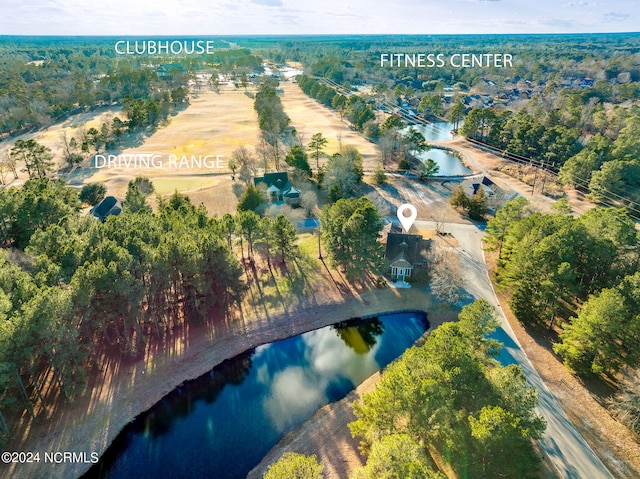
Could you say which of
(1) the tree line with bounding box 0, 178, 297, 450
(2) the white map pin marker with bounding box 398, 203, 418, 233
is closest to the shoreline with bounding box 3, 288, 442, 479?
(1) the tree line with bounding box 0, 178, 297, 450

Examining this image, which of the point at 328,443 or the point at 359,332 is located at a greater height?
the point at 359,332

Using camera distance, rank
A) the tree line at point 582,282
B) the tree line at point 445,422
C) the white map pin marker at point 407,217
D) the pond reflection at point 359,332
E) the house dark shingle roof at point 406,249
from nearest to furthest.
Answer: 1. the tree line at point 445,422
2. the tree line at point 582,282
3. the pond reflection at point 359,332
4. the house dark shingle roof at point 406,249
5. the white map pin marker at point 407,217

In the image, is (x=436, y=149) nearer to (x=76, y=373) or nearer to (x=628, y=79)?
(x=76, y=373)

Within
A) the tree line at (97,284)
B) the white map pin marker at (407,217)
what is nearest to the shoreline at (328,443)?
the tree line at (97,284)

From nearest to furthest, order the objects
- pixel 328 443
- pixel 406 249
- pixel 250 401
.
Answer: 1. pixel 328 443
2. pixel 250 401
3. pixel 406 249

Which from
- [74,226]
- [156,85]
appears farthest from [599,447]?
[156,85]

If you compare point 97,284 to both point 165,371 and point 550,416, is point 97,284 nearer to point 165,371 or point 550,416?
point 165,371

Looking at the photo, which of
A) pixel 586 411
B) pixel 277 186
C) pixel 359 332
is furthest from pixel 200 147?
pixel 586 411

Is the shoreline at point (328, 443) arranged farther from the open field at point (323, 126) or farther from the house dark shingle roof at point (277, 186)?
the open field at point (323, 126)
